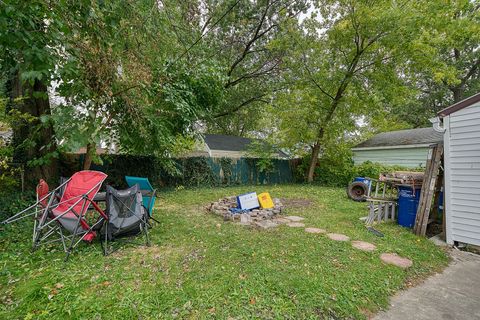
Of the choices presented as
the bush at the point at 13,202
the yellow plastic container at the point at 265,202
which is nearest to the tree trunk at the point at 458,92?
the yellow plastic container at the point at 265,202

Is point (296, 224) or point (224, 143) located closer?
point (296, 224)

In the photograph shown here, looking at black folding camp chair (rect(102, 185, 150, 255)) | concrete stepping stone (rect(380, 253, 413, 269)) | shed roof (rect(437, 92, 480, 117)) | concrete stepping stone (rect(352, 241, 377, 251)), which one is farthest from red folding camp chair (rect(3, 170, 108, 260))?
shed roof (rect(437, 92, 480, 117))

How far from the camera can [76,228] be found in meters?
3.03

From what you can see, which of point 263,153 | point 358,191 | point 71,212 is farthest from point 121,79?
point 263,153

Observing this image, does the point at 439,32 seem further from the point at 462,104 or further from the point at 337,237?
the point at 337,237

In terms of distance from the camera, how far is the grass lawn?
2.07 meters

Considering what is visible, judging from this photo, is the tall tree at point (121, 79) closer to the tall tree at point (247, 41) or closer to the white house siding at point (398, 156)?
the tall tree at point (247, 41)

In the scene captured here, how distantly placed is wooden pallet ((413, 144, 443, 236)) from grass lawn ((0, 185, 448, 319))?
317 mm

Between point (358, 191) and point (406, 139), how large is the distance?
22.2 feet

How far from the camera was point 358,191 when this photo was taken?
26.1 feet

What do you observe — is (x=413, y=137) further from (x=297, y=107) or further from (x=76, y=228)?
(x=76, y=228)

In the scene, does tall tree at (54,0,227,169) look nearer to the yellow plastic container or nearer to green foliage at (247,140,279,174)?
the yellow plastic container

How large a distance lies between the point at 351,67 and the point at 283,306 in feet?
35.7

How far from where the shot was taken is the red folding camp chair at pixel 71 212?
10.0 ft
